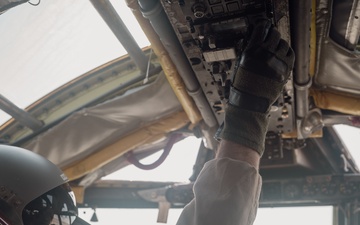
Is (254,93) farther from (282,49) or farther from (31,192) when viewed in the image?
(31,192)

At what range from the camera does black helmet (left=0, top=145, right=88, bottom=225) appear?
1.96 m

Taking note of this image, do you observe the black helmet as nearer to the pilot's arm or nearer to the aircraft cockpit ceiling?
the aircraft cockpit ceiling

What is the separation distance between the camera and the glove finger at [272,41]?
139 cm

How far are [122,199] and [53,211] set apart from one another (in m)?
1.61

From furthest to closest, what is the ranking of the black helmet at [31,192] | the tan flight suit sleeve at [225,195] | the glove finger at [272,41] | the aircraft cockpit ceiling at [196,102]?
the black helmet at [31,192], the aircraft cockpit ceiling at [196,102], the glove finger at [272,41], the tan flight suit sleeve at [225,195]

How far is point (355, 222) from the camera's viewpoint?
2.98 meters

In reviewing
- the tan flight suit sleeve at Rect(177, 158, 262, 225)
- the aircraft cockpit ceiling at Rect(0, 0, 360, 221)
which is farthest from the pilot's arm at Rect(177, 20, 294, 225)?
the aircraft cockpit ceiling at Rect(0, 0, 360, 221)

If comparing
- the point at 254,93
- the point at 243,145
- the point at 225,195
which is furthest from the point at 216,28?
the point at 225,195

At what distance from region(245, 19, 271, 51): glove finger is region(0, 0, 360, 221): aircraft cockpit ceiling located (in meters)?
0.11

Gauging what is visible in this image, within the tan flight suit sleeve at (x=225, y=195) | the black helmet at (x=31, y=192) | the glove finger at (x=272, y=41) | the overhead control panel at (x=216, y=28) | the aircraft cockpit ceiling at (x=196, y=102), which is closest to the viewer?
the tan flight suit sleeve at (x=225, y=195)

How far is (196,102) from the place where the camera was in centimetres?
253

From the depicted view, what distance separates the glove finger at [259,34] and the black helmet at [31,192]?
1315 millimetres

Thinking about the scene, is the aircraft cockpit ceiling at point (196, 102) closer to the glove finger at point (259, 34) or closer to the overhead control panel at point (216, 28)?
the overhead control panel at point (216, 28)

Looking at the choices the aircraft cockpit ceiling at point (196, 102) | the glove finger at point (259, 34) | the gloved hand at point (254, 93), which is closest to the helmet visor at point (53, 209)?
the aircraft cockpit ceiling at point (196, 102)
